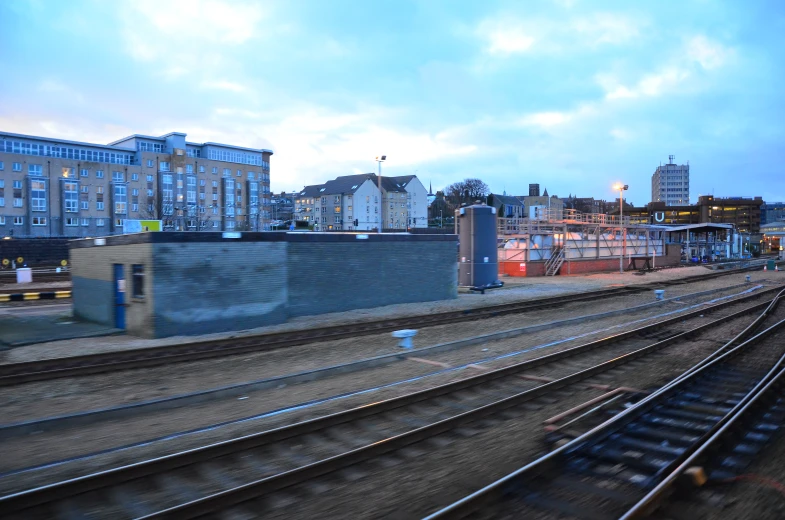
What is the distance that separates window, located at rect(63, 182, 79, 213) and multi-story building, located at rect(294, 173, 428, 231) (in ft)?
116

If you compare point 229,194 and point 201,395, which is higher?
point 229,194

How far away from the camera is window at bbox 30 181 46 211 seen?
198 ft

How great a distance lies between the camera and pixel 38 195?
200ft

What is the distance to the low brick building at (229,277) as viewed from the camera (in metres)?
14.4

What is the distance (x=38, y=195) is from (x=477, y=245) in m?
57.2

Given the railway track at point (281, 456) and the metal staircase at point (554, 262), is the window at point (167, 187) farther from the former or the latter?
the railway track at point (281, 456)

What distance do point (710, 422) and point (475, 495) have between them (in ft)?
14.1

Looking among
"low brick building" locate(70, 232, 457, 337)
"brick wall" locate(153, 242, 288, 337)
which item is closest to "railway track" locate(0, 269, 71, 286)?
"low brick building" locate(70, 232, 457, 337)

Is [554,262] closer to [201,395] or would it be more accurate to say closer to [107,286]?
[107,286]

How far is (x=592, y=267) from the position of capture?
4203 cm

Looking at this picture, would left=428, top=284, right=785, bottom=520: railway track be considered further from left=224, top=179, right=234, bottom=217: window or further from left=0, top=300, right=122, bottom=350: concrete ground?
left=224, top=179, right=234, bottom=217: window

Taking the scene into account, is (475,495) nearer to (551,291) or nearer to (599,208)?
(551,291)

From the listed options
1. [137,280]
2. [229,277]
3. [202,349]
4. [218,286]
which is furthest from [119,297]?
[202,349]

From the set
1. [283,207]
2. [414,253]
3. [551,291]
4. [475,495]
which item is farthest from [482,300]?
[283,207]
